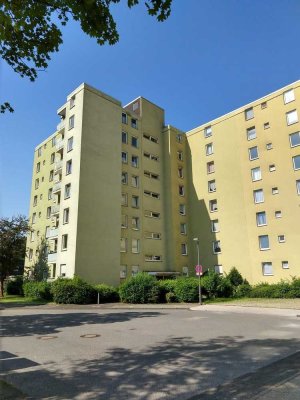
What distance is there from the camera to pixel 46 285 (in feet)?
107

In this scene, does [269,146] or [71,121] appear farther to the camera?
[71,121]

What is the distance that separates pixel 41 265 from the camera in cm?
4012

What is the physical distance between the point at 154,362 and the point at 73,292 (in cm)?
2152

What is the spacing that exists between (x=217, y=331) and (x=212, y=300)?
16868 millimetres

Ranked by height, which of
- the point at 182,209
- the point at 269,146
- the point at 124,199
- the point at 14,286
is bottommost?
the point at 14,286

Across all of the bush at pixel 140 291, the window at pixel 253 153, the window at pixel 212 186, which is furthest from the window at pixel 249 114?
the bush at pixel 140 291

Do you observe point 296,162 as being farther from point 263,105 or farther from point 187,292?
point 187,292

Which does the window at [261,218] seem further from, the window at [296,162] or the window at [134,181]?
the window at [134,181]

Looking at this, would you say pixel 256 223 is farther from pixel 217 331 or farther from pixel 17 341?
pixel 17 341

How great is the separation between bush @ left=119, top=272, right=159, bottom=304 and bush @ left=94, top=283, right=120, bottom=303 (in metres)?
1.16

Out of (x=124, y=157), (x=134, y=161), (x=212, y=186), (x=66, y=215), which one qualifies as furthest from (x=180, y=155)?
(x=66, y=215)

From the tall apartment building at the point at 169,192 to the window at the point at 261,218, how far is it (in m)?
0.10

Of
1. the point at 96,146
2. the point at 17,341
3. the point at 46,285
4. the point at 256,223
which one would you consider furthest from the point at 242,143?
the point at 17,341

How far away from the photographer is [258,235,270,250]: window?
34.2m
